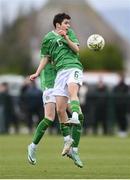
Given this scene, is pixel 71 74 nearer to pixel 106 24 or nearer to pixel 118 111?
pixel 118 111

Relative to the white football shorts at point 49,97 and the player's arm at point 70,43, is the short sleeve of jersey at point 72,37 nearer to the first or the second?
the player's arm at point 70,43

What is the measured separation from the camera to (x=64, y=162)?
18.0 metres

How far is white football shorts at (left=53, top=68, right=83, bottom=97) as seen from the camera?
639 inches

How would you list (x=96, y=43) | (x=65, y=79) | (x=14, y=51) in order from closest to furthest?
(x=65, y=79), (x=96, y=43), (x=14, y=51)

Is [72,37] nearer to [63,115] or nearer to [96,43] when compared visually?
[96,43]

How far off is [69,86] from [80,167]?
1.34 meters

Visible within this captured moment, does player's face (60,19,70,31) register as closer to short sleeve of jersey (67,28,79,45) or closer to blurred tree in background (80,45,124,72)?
short sleeve of jersey (67,28,79,45)

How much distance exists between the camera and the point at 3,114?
3366cm

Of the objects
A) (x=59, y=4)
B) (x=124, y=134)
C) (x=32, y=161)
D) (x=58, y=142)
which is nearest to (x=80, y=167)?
(x=32, y=161)

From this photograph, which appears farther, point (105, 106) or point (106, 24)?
point (106, 24)

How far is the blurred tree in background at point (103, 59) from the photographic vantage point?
324 ft

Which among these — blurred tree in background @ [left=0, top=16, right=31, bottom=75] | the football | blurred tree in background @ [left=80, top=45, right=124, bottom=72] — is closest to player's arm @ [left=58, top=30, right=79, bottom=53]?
the football

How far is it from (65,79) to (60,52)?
18.4 inches

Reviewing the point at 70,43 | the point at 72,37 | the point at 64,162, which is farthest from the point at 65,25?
the point at 64,162
